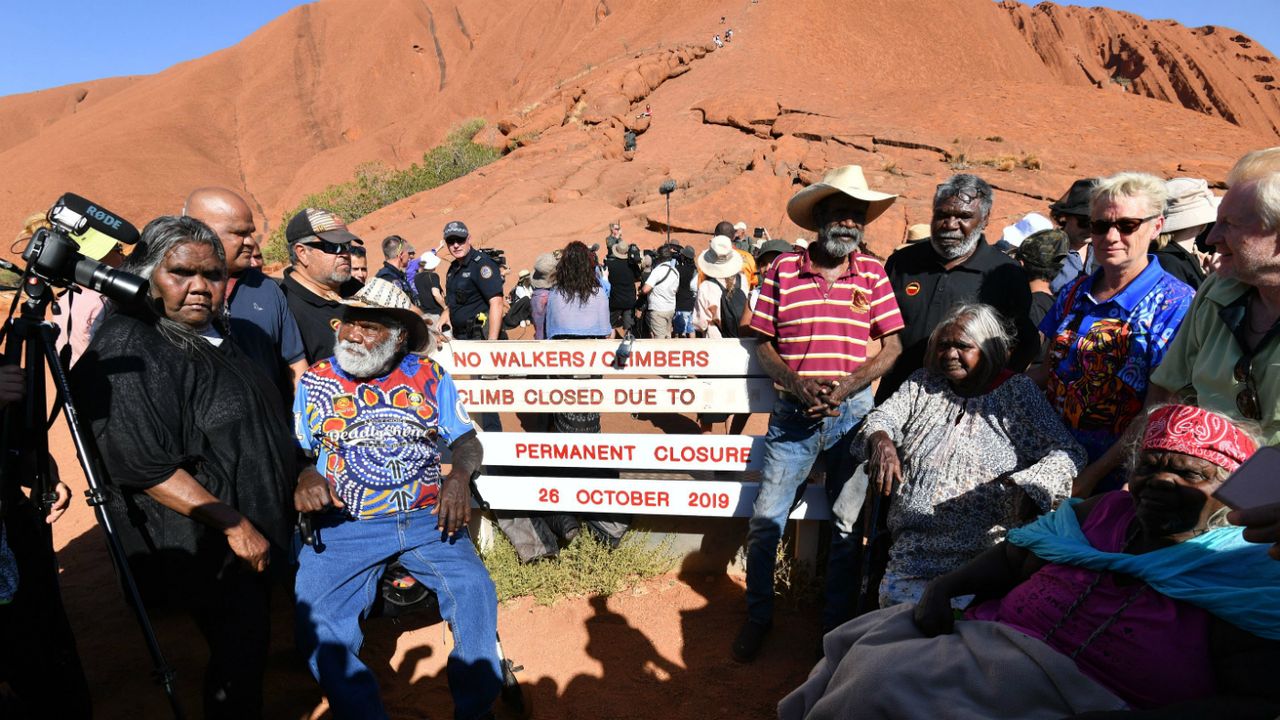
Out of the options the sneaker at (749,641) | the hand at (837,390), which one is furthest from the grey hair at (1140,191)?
the sneaker at (749,641)

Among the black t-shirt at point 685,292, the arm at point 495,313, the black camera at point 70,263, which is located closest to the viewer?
the black camera at point 70,263

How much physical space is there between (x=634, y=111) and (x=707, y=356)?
29.0m

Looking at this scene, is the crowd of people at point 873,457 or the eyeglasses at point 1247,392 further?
the eyeglasses at point 1247,392

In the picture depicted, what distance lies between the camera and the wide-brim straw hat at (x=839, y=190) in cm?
321

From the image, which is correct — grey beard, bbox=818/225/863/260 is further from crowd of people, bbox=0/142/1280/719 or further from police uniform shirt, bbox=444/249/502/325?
police uniform shirt, bbox=444/249/502/325

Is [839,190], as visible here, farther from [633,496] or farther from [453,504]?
[453,504]

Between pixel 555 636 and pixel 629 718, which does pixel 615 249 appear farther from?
pixel 629 718

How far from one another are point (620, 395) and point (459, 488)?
46.4 inches

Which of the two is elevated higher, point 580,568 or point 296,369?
point 296,369

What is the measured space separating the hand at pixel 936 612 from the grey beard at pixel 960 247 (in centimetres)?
169

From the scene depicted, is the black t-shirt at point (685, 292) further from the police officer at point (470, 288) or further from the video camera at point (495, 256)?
the police officer at point (470, 288)

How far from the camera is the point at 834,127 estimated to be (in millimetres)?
24391

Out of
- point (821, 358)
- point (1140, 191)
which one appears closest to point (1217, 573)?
point (1140, 191)

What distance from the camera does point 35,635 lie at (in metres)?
2.43
